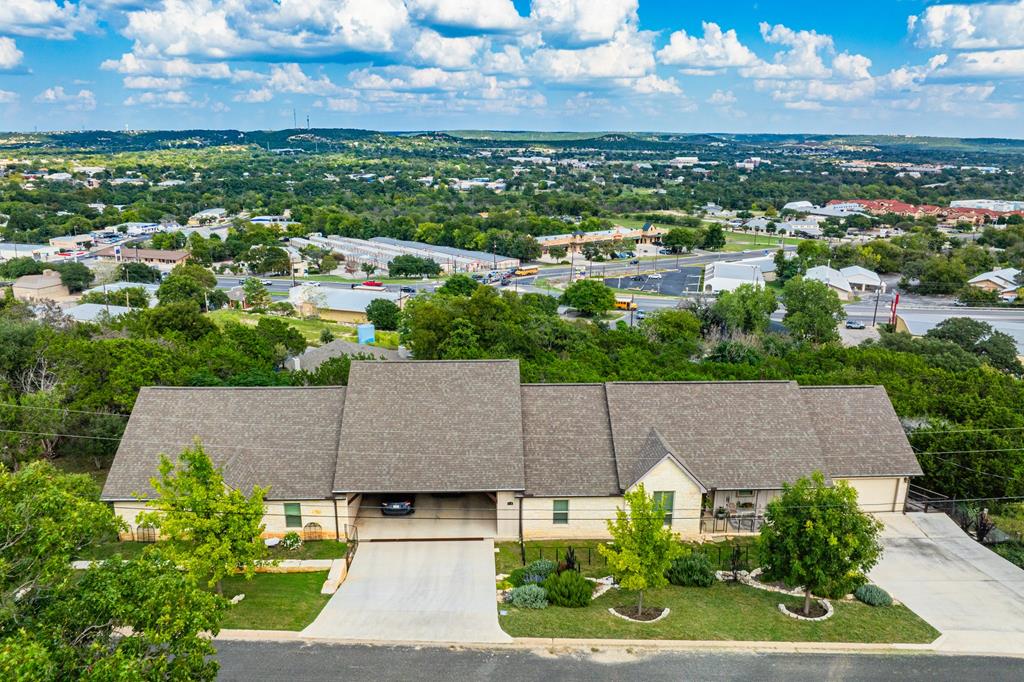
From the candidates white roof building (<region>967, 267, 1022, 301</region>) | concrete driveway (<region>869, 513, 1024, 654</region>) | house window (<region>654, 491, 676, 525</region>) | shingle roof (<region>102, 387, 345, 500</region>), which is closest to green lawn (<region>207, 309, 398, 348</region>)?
shingle roof (<region>102, 387, 345, 500</region>)

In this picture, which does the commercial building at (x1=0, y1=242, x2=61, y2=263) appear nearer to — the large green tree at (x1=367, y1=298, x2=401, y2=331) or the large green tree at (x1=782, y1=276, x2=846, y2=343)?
the large green tree at (x1=367, y1=298, x2=401, y2=331)

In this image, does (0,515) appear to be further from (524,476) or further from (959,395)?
(959,395)

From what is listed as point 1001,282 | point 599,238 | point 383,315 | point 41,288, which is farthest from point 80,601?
point 599,238

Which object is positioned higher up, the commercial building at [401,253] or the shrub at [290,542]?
the shrub at [290,542]

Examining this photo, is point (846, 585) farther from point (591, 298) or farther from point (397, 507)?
point (591, 298)

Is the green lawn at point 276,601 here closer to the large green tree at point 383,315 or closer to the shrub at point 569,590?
the shrub at point 569,590

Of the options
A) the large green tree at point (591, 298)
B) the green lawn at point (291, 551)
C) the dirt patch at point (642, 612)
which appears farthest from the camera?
the large green tree at point (591, 298)

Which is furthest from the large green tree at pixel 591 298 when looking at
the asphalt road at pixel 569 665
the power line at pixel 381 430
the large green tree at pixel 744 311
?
the asphalt road at pixel 569 665
